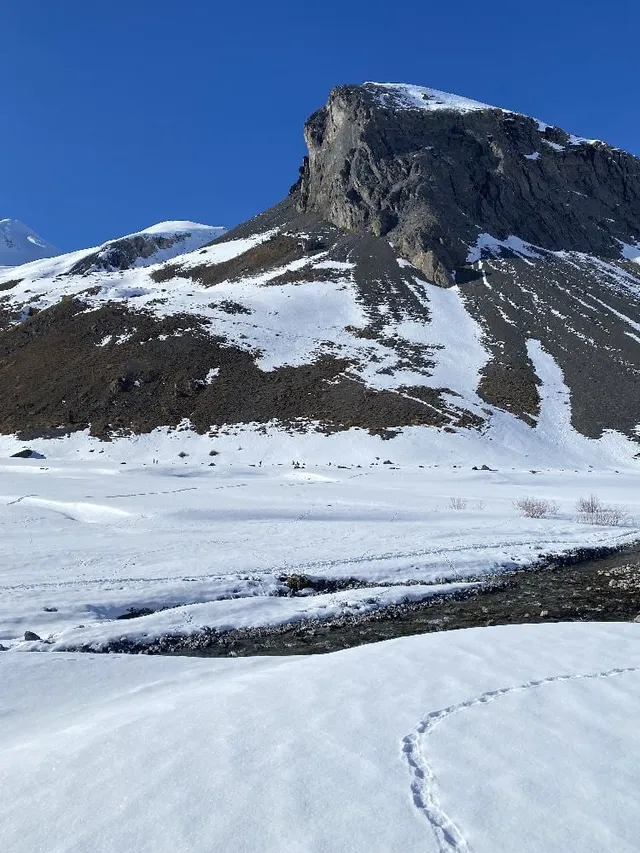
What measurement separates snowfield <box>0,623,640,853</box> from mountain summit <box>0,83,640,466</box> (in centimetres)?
3540

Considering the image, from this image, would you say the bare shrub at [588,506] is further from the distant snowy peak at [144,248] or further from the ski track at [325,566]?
the distant snowy peak at [144,248]

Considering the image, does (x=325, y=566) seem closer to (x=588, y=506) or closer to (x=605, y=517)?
(x=605, y=517)

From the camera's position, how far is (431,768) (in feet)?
14.3

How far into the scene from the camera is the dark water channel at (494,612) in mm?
11070

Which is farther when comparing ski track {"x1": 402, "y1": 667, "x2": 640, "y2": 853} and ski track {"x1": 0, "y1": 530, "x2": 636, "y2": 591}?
ski track {"x1": 0, "y1": 530, "x2": 636, "y2": 591}

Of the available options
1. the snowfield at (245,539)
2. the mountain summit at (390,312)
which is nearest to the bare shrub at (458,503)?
the snowfield at (245,539)

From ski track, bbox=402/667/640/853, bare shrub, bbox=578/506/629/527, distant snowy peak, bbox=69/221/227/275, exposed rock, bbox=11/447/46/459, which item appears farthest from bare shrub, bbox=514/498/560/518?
distant snowy peak, bbox=69/221/227/275

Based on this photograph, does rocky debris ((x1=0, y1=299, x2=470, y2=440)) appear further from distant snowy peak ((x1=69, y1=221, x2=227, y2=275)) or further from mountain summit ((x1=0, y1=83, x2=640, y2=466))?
distant snowy peak ((x1=69, y1=221, x2=227, y2=275))

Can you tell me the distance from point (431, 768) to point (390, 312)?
2726 inches

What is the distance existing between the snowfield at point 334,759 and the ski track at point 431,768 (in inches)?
0.6

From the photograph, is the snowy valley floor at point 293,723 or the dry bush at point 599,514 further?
the dry bush at point 599,514

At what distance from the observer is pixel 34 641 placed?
9.87m

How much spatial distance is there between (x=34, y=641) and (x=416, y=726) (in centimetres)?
751

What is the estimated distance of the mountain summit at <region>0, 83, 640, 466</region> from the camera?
48594 millimetres
